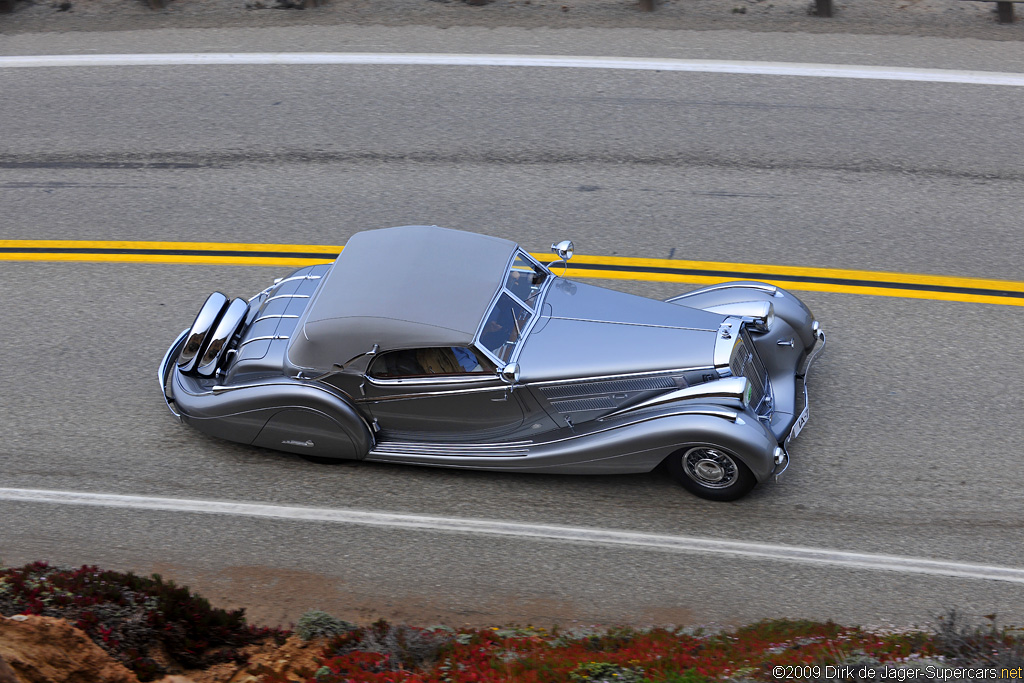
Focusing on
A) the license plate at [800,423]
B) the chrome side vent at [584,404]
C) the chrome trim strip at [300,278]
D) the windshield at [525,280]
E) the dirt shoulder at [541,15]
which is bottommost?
the license plate at [800,423]

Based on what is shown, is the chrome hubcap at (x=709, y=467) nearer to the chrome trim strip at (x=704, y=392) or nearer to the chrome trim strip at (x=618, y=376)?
the chrome trim strip at (x=704, y=392)

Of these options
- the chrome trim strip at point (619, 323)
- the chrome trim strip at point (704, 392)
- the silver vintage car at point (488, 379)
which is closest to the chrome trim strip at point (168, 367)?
the silver vintage car at point (488, 379)

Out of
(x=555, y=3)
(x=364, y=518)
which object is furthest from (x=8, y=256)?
(x=555, y=3)

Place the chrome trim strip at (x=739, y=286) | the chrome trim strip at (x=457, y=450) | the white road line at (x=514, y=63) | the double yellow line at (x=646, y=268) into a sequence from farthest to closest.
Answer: the white road line at (x=514, y=63) < the double yellow line at (x=646, y=268) < the chrome trim strip at (x=739, y=286) < the chrome trim strip at (x=457, y=450)

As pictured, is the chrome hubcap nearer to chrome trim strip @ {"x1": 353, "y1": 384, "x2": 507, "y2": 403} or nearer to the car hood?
the car hood

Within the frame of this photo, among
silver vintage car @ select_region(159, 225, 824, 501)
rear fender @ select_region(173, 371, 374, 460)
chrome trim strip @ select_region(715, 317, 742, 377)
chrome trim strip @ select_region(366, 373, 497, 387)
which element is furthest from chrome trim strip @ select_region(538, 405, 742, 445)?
rear fender @ select_region(173, 371, 374, 460)

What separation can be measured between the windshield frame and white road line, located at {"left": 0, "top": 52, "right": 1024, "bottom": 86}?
5.66m

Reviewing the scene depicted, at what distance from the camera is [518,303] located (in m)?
7.21

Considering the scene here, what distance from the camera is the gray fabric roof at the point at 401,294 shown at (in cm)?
672

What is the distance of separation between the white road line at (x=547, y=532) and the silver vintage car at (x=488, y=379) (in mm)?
431

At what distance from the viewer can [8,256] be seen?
977cm

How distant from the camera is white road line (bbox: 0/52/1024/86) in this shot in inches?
474

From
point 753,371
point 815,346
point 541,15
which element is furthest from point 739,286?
→ point 541,15

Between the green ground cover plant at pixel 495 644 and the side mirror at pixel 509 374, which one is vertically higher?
the side mirror at pixel 509 374
